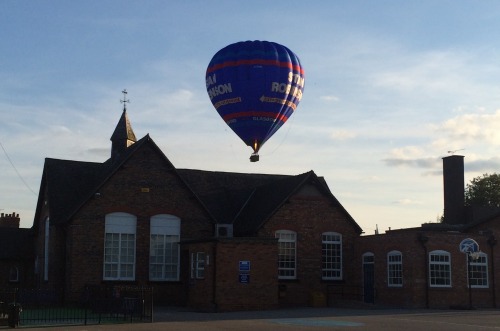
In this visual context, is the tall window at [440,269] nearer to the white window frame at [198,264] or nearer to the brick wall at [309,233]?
the brick wall at [309,233]

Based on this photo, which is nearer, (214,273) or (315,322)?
(315,322)

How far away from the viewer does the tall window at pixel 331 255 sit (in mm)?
37219

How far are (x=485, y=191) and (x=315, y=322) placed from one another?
2274 inches

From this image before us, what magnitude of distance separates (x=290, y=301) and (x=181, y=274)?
18.7 feet

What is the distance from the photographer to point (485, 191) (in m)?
77.1

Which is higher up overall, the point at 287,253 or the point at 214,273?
the point at 287,253

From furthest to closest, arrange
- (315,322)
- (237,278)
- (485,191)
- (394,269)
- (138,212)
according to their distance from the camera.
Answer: (485,191) → (138,212) → (394,269) → (237,278) → (315,322)

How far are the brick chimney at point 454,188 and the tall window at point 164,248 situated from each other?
1919cm

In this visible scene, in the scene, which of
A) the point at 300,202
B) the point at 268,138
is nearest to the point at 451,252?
the point at 300,202

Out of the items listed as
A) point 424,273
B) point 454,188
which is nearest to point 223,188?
point 424,273

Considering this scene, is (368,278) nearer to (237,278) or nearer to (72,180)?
(237,278)

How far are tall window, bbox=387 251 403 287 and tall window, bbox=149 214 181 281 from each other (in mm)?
10617

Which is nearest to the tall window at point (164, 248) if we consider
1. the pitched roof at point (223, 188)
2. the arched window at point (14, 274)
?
the pitched roof at point (223, 188)

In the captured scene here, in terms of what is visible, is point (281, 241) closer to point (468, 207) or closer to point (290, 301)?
point (290, 301)
